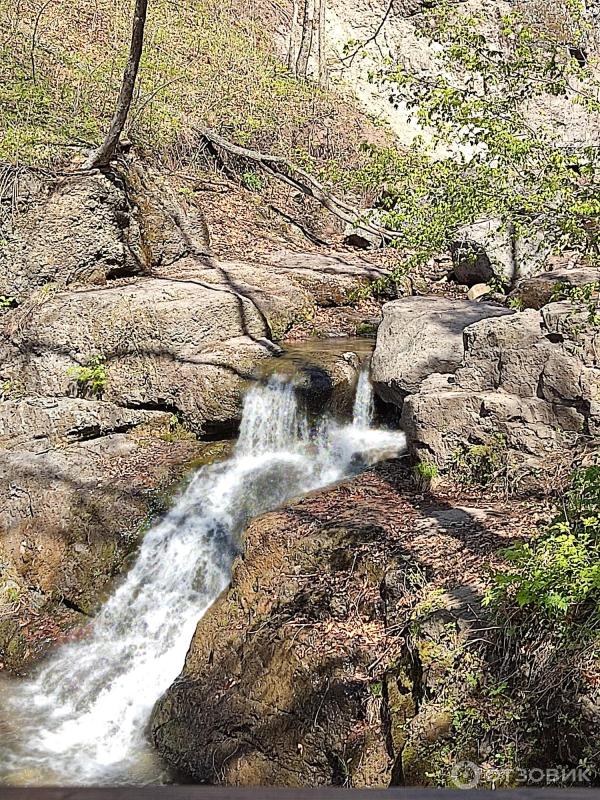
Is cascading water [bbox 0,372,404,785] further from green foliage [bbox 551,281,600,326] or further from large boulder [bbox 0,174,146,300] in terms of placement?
large boulder [bbox 0,174,146,300]

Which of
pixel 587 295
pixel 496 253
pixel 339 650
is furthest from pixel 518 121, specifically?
pixel 496 253

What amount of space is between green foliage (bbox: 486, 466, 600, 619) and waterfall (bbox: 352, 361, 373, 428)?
13.4 ft

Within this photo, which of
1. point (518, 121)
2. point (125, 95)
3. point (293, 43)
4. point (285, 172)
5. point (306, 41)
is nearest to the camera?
point (518, 121)

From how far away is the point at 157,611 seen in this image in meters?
7.04

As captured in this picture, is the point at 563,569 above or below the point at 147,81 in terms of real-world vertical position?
below

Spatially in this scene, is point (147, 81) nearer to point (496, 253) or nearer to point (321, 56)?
point (321, 56)

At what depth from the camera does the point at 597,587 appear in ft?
13.4

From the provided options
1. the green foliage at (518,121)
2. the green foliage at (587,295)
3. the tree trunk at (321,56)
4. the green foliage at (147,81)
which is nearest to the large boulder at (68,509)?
the green foliage at (518,121)

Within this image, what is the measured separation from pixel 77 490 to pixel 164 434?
150 centimetres

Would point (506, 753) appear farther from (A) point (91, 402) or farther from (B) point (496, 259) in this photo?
(B) point (496, 259)

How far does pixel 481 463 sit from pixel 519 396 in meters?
0.76

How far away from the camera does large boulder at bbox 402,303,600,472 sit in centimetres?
662

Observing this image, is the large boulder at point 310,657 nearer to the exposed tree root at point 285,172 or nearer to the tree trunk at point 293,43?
the exposed tree root at point 285,172

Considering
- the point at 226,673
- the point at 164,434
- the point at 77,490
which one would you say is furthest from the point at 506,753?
the point at 164,434
